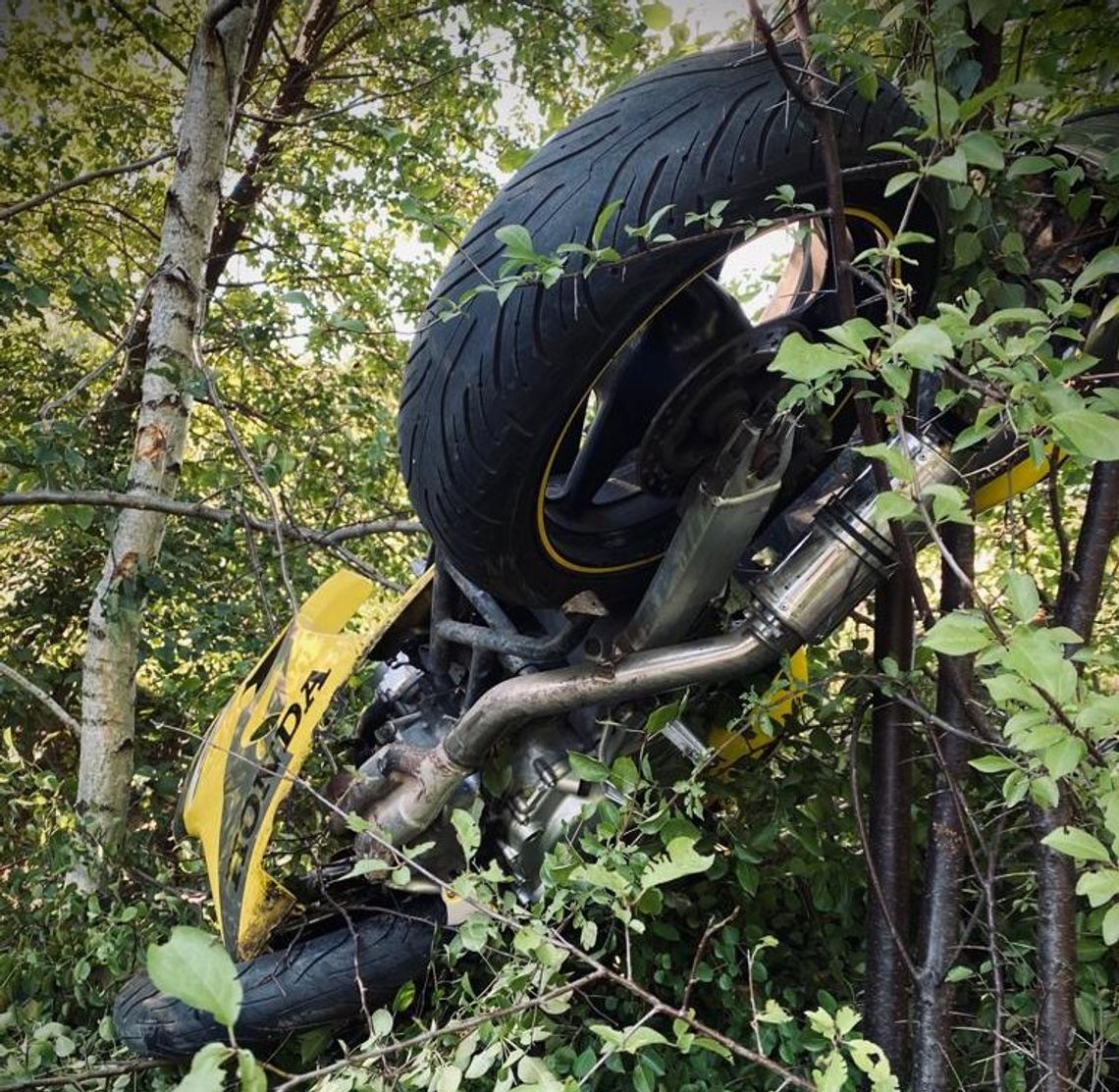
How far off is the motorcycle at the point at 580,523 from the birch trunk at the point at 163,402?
74 cm

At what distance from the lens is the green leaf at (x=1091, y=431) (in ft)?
2.18

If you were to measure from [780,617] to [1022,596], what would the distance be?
0.58 m

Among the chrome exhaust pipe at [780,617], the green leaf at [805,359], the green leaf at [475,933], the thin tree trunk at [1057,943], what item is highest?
the green leaf at [805,359]

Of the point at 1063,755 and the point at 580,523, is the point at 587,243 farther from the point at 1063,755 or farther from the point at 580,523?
the point at 1063,755

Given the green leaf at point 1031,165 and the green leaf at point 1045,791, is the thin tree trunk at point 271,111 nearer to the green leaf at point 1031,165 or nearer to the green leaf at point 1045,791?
the green leaf at point 1031,165

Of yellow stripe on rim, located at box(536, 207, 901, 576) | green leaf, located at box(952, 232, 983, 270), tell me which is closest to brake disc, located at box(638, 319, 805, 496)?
yellow stripe on rim, located at box(536, 207, 901, 576)

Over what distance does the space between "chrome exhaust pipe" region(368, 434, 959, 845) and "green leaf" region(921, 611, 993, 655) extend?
48 centimetres

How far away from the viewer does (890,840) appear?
151 centimetres

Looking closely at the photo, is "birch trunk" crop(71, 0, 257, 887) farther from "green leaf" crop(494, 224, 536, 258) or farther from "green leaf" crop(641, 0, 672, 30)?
"green leaf" crop(494, 224, 536, 258)

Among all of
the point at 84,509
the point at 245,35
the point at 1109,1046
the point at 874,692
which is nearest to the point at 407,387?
the point at 874,692

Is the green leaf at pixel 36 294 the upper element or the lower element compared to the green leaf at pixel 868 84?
upper

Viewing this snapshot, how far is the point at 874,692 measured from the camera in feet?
5.15

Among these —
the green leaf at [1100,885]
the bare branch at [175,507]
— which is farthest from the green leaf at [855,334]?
the bare branch at [175,507]

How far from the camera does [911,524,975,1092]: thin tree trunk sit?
50.3 inches
